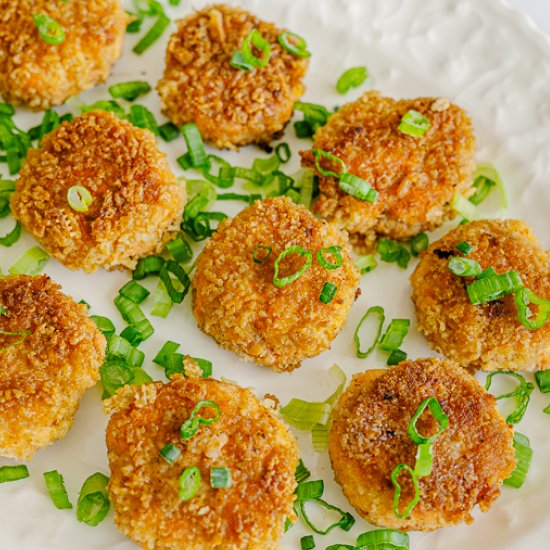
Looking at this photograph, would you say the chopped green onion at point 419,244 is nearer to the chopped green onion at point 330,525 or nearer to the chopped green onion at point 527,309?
the chopped green onion at point 527,309

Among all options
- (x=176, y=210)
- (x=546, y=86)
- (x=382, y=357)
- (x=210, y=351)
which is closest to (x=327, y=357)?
(x=382, y=357)

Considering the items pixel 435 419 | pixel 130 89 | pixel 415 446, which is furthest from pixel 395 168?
pixel 130 89

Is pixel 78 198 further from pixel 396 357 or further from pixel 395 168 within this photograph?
pixel 396 357

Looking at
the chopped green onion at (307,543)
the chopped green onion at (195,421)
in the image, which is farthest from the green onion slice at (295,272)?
the chopped green onion at (307,543)

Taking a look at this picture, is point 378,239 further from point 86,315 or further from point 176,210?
point 86,315

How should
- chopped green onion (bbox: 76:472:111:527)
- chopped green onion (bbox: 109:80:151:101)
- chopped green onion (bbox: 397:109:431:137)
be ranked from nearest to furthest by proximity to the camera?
chopped green onion (bbox: 76:472:111:527) → chopped green onion (bbox: 397:109:431:137) → chopped green onion (bbox: 109:80:151:101)

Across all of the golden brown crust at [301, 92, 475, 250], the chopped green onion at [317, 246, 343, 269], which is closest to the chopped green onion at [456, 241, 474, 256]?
the golden brown crust at [301, 92, 475, 250]

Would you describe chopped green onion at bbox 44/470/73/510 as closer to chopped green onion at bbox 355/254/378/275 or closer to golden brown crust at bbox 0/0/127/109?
chopped green onion at bbox 355/254/378/275
